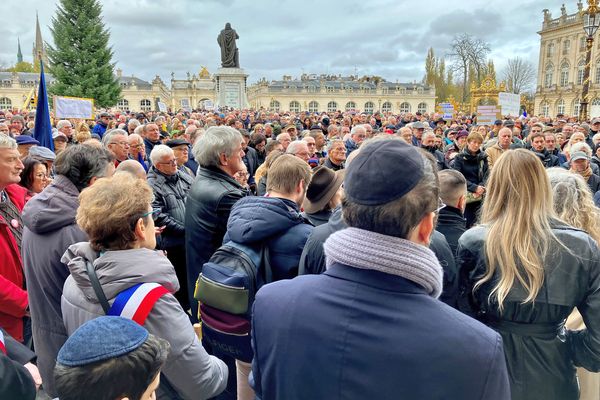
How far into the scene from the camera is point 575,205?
8.68 ft

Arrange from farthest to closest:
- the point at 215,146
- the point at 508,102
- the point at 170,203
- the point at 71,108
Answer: the point at 508,102 → the point at 71,108 → the point at 170,203 → the point at 215,146

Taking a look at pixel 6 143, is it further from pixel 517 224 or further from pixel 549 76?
pixel 549 76

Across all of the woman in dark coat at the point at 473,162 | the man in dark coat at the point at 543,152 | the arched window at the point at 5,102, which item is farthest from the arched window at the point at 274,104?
the woman in dark coat at the point at 473,162

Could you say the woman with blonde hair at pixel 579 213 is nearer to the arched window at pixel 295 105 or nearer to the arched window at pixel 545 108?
the arched window at pixel 545 108

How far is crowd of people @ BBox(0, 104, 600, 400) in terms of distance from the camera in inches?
47.9

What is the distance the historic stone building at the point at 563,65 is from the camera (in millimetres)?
59938

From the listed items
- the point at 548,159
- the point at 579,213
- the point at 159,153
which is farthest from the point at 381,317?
the point at 548,159

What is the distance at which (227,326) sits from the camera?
266 cm

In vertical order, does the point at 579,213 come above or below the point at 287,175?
below

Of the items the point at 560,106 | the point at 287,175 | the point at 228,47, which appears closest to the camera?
the point at 287,175

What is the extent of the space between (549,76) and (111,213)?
260ft

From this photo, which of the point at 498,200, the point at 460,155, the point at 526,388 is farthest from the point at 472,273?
the point at 460,155

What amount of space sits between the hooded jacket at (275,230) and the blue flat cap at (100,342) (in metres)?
1.21

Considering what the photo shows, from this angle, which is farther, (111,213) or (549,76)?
(549,76)
